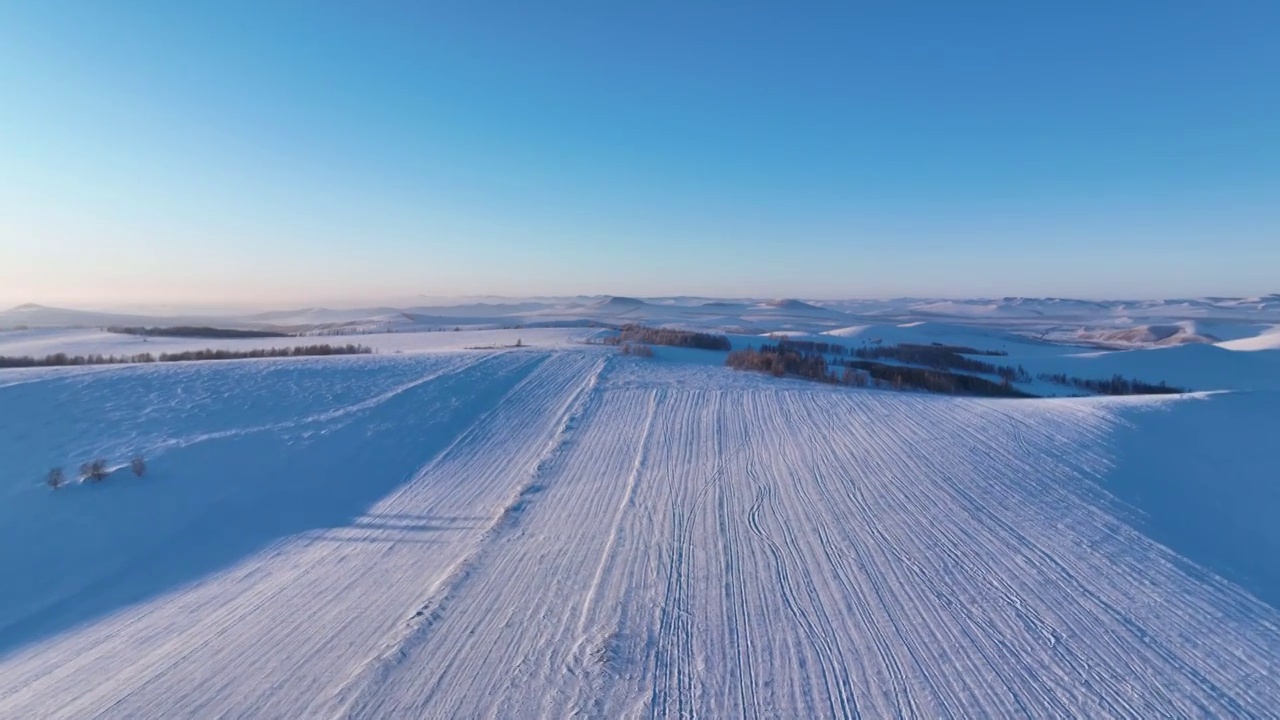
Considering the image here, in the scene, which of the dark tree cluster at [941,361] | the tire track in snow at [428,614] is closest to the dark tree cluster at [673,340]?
the dark tree cluster at [941,361]

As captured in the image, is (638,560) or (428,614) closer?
(428,614)

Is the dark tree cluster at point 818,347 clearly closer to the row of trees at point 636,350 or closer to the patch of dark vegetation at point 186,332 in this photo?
the row of trees at point 636,350

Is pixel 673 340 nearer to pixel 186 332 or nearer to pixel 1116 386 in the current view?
pixel 1116 386

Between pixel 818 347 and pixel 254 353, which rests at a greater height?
pixel 254 353

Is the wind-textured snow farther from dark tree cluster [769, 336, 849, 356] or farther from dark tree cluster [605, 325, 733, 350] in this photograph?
dark tree cluster [769, 336, 849, 356]

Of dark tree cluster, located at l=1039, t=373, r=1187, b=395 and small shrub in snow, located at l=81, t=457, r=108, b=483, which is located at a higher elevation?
small shrub in snow, located at l=81, t=457, r=108, b=483

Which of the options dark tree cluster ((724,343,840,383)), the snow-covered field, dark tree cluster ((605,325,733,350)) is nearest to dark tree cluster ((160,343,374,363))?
the snow-covered field

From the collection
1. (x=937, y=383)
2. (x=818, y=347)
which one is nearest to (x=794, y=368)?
(x=937, y=383)
